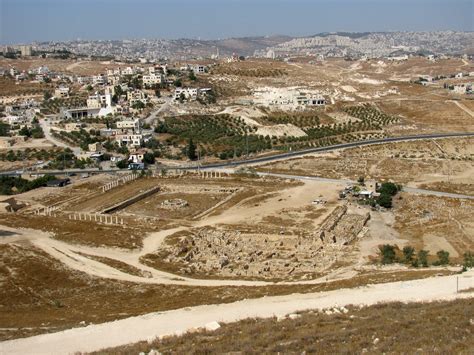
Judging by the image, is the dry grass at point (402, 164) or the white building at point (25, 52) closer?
the dry grass at point (402, 164)

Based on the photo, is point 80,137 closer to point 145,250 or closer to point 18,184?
point 18,184

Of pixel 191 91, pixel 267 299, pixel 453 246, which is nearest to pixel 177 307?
pixel 267 299

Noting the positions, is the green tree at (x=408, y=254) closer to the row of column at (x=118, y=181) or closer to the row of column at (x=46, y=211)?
the row of column at (x=46, y=211)

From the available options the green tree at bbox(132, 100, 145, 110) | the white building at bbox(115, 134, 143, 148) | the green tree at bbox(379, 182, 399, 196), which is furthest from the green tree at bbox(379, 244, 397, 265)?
the green tree at bbox(132, 100, 145, 110)

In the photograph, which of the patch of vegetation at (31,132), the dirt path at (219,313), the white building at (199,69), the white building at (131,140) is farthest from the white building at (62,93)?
the dirt path at (219,313)

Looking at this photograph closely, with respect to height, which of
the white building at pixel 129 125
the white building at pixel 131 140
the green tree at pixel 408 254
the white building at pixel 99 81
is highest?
the white building at pixel 99 81

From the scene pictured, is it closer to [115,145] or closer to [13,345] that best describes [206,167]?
[115,145]

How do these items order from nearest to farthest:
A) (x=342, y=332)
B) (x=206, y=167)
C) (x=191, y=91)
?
(x=342, y=332) → (x=206, y=167) → (x=191, y=91)
